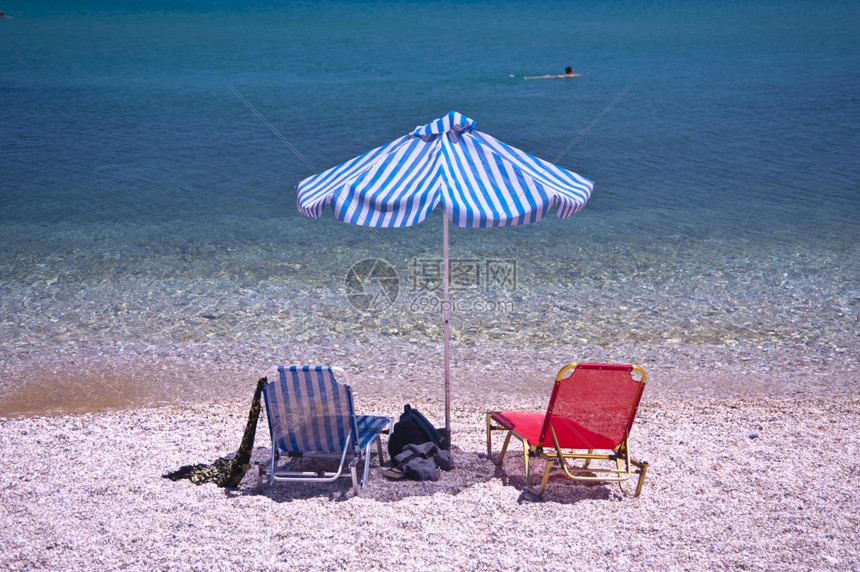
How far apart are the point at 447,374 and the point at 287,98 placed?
1032 inches

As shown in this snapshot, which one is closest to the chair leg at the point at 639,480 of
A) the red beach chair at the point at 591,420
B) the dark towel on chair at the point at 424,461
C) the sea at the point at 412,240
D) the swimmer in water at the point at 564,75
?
the red beach chair at the point at 591,420

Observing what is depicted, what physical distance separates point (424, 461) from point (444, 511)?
25.4 inches

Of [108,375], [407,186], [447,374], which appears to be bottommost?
[108,375]

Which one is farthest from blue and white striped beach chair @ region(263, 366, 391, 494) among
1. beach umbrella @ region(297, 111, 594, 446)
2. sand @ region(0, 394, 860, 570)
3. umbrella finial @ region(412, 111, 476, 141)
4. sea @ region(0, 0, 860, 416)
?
sea @ region(0, 0, 860, 416)

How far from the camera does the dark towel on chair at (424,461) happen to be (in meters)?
5.38

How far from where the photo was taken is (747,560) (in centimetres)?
430

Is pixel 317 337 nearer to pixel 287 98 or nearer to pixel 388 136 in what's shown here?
pixel 388 136

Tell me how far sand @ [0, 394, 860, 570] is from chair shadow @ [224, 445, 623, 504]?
16 millimetres

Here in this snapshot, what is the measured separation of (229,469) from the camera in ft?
17.5

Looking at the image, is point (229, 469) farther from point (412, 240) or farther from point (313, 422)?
point (412, 240)

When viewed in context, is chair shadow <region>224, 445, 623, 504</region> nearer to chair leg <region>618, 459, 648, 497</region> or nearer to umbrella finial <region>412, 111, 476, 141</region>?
chair leg <region>618, 459, 648, 497</region>

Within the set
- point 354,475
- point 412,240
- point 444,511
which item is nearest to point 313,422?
point 354,475

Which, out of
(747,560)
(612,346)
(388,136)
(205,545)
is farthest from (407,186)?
(388,136)

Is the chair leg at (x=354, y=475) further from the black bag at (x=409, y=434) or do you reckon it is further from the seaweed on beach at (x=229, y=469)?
the seaweed on beach at (x=229, y=469)
